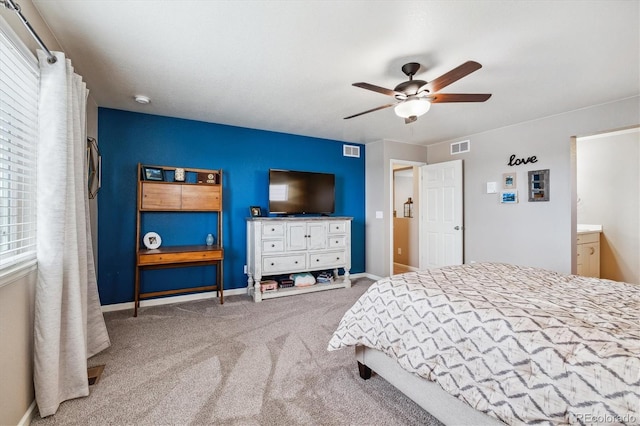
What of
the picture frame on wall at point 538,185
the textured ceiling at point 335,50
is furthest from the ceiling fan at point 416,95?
the picture frame on wall at point 538,185

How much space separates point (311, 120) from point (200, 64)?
169 cm

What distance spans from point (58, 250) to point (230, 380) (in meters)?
1.35

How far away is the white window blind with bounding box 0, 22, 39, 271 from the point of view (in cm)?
145

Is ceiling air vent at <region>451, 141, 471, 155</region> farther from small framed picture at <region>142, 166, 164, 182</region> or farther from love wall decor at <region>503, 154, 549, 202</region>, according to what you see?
small framed picture at <region>142, 166, 164, 182</region>

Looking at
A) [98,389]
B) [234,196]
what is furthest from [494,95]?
[98,389]

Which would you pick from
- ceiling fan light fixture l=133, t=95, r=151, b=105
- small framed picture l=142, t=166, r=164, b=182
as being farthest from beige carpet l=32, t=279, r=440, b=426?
ceiling fan light fixture l=133, t=95, r=151, b=105

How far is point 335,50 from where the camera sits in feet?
7.12

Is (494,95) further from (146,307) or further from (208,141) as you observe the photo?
(146,307)

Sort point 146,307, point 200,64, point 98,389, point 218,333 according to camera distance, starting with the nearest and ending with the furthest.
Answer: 1. point 98,389
2. point 200,64
3. point 218,333
4. point 146,307

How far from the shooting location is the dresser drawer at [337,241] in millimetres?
4340

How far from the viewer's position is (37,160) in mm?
1681

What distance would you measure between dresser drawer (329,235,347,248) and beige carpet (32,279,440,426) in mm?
1368

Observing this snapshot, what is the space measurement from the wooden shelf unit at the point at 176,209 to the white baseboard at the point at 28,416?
1.57 metres

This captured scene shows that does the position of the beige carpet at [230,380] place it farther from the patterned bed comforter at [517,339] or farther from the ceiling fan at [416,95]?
the ceiling fan at [416,95]
